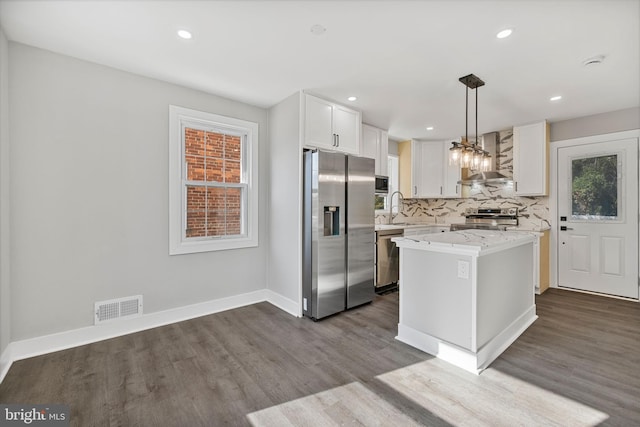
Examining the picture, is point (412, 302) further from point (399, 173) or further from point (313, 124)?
point (399, 173)

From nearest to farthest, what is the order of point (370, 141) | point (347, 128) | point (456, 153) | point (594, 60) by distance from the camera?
1. point (594, 60)
2. point (456, 153)
3. point (347, 128)
4. point (370, 141)

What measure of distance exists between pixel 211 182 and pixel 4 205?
1658mm

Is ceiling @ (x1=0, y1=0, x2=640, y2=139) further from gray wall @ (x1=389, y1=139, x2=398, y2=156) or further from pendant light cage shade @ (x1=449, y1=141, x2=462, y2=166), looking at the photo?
gray wall @ (x1=389, y1=139, x2=398, y2=156)

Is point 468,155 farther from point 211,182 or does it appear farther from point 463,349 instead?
point 211,182

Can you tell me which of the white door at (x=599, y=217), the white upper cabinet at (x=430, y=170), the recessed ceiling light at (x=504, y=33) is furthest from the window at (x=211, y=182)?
the white door at (x=599, y=217)

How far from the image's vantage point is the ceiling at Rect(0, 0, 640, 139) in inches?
75.0

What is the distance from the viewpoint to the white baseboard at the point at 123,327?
2.31 m

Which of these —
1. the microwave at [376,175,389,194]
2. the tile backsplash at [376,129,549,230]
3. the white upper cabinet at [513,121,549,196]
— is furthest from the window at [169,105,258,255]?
the white upper cabinet at [513,121,549,196]

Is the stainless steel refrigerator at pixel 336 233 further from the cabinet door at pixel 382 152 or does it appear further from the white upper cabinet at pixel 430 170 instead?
the white upper cabinet at pixel 430 170

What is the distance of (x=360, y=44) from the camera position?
2293mm

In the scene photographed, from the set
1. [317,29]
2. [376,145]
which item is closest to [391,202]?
[376,145]

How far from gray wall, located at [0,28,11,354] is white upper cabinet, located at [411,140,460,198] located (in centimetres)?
520

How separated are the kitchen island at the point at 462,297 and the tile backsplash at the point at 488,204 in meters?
2.25

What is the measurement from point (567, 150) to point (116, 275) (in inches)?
234
